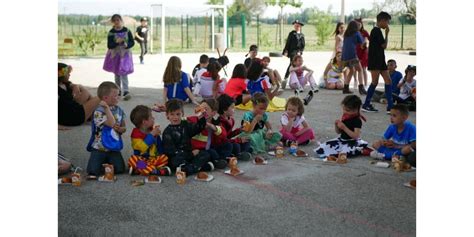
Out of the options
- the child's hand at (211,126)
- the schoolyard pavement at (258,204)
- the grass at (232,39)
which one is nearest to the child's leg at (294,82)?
the schoolyard pavement at (258,204)

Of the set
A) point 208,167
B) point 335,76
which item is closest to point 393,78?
point 335,76

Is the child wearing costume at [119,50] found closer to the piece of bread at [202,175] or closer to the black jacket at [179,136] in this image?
the black jacket at [179,136]

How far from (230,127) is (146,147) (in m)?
0.91

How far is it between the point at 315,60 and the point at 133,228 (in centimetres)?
1664

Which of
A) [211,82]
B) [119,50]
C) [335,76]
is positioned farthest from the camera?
[335,76]

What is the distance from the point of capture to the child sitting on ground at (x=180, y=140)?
5246mm

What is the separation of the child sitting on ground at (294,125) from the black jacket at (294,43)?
241 inches

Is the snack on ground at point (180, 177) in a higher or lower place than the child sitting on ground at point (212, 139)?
lower

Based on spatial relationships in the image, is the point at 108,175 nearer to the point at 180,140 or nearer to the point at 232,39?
the point at 180,140

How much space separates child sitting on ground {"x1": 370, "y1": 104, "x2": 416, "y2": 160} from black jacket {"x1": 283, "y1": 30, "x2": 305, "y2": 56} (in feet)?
22.6

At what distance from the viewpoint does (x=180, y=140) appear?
17.3 feet

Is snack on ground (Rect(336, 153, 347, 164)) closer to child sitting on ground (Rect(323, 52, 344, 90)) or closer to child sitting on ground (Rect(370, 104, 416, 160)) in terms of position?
child sitting on ground (Rect(370, 104, 416, 160))

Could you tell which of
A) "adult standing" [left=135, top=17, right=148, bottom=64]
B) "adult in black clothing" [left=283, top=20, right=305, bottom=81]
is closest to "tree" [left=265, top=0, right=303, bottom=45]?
"adult standing" [left=135, top=17, right=148, bottom=64]

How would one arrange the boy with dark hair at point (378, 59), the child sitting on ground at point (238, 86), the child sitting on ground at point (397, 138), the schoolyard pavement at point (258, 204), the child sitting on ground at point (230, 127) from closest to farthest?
the schoolyard pavement at point (258, 204)
the child sitting on ground at point (397, 138)
the child sitting on ground at point (230, 127)
the boy with dark hair at point (378, 59)
the child sitting on ground at point (238, 86)
